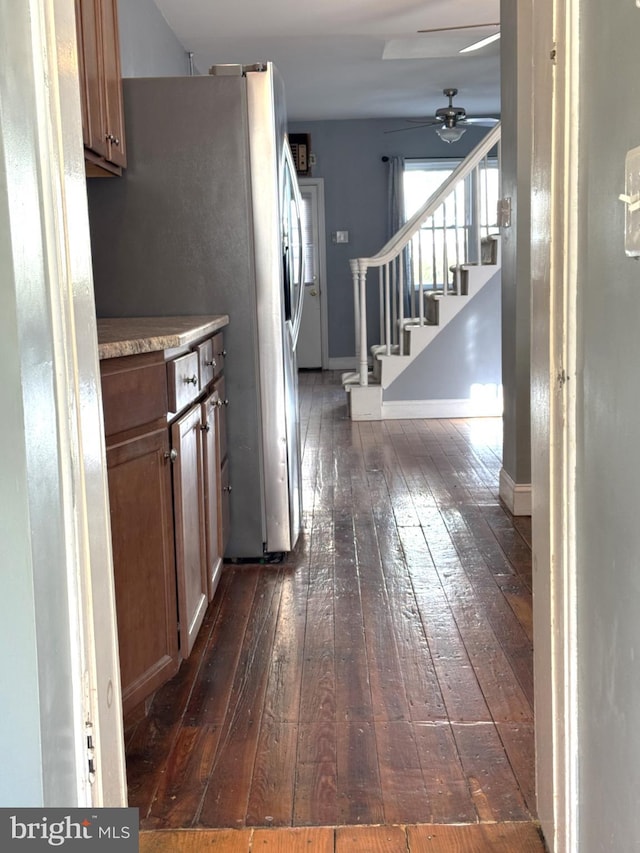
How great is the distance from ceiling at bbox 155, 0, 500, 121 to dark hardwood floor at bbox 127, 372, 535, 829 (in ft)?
10.2

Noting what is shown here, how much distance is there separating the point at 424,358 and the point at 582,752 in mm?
5205

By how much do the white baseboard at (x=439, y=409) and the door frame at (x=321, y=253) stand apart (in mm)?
3056

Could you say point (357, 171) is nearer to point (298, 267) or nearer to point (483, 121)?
point (483, 121)

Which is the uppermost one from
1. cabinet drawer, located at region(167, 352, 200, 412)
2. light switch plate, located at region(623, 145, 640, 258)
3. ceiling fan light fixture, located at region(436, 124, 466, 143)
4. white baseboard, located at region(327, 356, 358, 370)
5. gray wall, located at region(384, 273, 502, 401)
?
ceiling fan light fixture, located at region(436, 124, 466, 143)

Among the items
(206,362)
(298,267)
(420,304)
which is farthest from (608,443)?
(420,304)

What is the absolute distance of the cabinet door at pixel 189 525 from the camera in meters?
2.21

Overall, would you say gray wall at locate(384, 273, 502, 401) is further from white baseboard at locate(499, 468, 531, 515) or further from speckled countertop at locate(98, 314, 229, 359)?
speckled countertop at locate(98, 314, 229, 359)

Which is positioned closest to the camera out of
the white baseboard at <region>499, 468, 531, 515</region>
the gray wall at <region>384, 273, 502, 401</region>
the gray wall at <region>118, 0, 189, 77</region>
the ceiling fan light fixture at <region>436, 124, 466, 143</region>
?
the white baseboard at <region>499, 468, 531, 515</region>

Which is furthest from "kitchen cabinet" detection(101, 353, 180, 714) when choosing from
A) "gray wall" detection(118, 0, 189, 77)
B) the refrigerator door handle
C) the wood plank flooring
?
"gray wall" detection(118, 0, 189, 77)

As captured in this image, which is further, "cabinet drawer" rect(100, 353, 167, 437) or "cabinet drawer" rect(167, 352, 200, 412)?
"cabinet drawer" rect(167, 352, 200, 412)

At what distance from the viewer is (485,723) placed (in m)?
2.04

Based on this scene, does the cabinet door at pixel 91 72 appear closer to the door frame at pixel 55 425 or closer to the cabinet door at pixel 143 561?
the cabinet door at pixel 143 561

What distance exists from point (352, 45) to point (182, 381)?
4.52m

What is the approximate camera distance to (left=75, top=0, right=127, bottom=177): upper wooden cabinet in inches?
97.2
